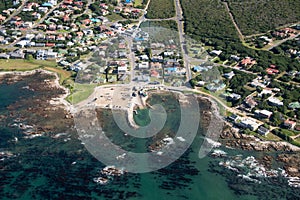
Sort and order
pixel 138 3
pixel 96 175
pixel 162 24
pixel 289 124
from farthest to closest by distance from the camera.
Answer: pixel 138 3 → pixel 162 24 → pixel 289 124 → pixel 96 175

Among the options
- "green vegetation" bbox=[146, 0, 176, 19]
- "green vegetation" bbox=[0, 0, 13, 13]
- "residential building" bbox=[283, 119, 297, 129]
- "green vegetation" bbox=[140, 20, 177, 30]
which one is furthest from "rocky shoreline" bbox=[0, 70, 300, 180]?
"green vegetation" bbox=[146, 0, 176, 19]

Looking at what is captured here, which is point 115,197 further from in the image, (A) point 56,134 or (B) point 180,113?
(B) point 180,113

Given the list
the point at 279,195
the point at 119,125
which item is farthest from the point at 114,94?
the point at 279,195

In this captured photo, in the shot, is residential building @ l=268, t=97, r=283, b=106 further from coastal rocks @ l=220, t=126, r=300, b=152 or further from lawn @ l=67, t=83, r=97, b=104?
lawn @ l=67, t=83, r=97, b=104

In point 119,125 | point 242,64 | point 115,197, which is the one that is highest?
point 242,64

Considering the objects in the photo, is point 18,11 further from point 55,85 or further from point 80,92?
point 80,92

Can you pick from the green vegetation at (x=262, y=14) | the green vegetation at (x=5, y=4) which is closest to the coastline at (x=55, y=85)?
the green vegetation at (x=5, y=4)

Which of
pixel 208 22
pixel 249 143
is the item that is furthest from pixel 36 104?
pixel 208 22

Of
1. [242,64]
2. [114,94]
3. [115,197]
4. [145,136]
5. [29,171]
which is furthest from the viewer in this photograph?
[242,64]
